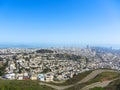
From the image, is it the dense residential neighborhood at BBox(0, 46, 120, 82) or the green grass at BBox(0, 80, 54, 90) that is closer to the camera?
the green grass at BBox(0, 80, 54, 90)

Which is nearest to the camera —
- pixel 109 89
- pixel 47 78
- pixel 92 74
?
pixel 109 89

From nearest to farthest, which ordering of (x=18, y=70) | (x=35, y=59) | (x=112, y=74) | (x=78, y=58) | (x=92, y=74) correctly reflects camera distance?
(x=112, y=74) < (x=92, y=74) < (x=18, y=70) < (x=35, y=59) < (x=78, y=58)

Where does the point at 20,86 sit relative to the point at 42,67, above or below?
above

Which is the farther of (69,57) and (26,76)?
(69,57)

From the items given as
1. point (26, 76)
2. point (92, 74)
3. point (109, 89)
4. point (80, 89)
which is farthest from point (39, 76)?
point (109, 89)

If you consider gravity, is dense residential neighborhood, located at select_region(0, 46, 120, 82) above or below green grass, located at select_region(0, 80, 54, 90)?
below

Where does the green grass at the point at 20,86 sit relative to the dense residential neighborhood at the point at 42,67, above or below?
above

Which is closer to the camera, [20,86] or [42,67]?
[20,86]

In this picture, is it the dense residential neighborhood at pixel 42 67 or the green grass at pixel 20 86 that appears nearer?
the green grass at pixel 20 86

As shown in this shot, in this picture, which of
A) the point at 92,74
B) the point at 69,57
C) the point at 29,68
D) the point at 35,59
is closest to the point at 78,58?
the point at 69,57

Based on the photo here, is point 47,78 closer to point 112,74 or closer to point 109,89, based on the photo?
point 112,74
